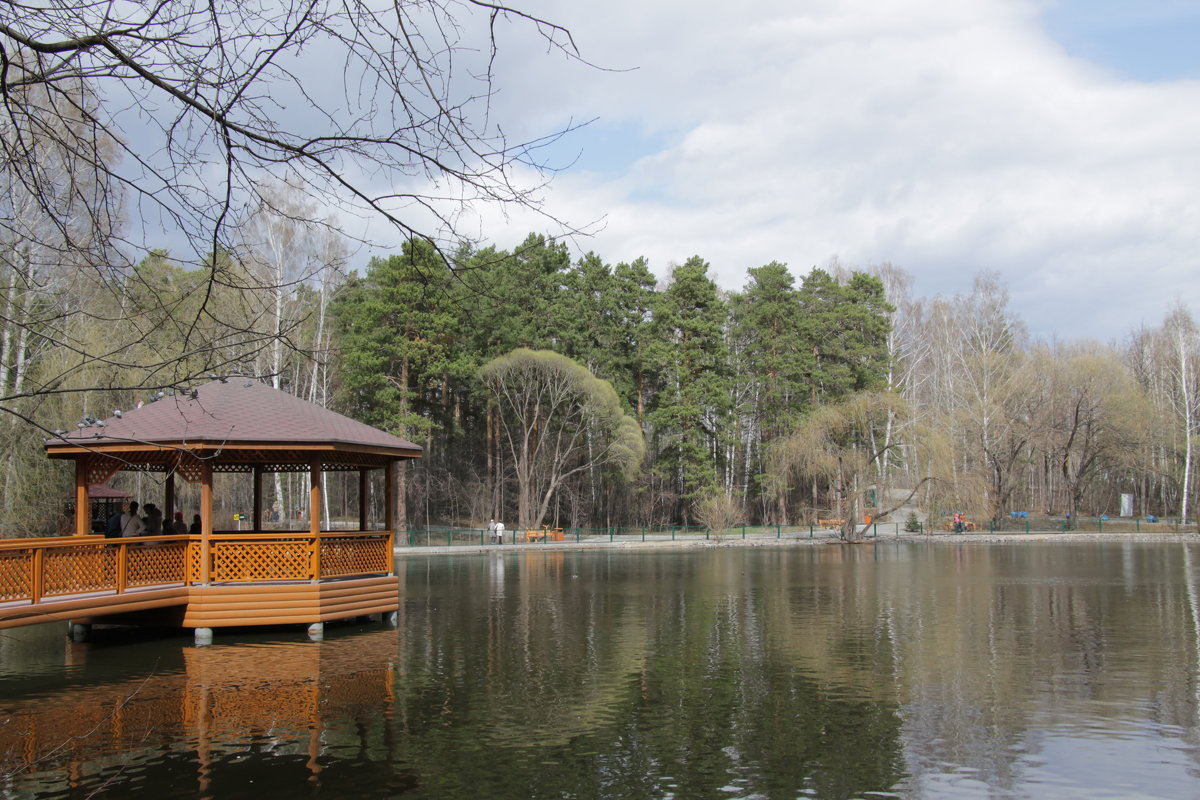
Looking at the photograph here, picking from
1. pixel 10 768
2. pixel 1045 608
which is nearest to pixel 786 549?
pixel 1045 608

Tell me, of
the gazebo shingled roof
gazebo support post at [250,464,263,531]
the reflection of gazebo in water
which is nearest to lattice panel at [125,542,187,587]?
the gazebo shingled roof

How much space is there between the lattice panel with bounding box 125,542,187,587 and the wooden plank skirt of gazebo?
1cm

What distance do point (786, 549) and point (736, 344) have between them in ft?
75.5

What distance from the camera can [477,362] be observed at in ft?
157

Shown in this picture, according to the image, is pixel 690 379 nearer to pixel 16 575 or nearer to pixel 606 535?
pixel 606 535

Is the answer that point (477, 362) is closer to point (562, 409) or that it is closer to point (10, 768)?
point (562, 409)

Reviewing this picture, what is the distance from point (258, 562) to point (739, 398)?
142 feet

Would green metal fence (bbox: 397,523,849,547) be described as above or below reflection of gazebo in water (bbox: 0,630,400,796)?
below

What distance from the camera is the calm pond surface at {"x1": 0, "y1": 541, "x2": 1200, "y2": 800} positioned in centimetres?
721

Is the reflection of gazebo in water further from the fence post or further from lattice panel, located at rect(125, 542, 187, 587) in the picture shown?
lattice panel, located at rect(125, 542, 187, 587)

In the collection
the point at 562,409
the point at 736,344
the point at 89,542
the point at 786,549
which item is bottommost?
the point at 786,549

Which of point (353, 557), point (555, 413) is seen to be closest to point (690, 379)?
point (555, 413)

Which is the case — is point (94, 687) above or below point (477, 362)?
below

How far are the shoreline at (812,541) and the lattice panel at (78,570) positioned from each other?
76.5 ft
